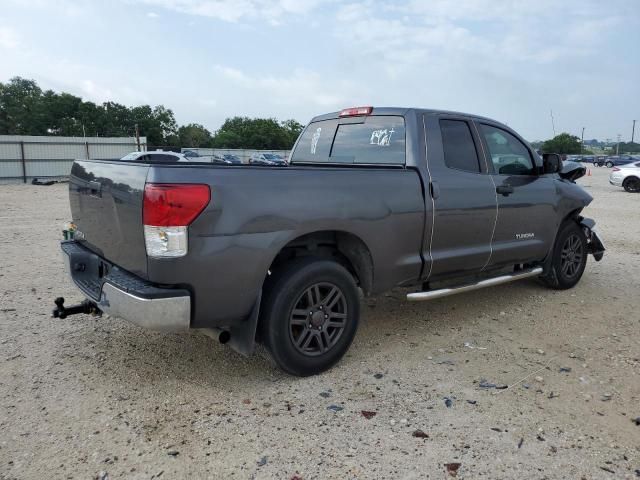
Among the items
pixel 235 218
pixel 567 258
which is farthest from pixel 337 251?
pixel 567 258

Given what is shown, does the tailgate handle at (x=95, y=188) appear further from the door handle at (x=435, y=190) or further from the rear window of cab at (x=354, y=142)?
the door handle at (x=435, y=190)

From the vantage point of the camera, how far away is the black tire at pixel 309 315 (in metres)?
3.33

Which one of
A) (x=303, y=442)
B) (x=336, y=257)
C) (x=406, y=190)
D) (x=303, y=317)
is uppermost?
(x=406, y=190)

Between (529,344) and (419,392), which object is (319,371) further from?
(529,344)

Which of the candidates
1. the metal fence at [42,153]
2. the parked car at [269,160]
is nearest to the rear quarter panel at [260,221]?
the parked car at [269,160]

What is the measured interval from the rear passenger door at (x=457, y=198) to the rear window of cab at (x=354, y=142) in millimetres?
277

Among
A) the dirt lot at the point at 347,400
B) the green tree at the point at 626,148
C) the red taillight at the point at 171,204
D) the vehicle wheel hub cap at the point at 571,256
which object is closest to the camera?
the dirt lot at the point at 347,400

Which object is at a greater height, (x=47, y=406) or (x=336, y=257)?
(x=336, y=257)

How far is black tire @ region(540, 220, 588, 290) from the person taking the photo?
5.63 meters

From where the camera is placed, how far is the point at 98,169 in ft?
11.2

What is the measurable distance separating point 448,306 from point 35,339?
3.85 meters

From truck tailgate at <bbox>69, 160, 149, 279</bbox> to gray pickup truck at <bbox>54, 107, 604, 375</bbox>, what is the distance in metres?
0.01

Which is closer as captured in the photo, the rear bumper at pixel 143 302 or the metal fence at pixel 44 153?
the rear bumper at pixel 143 302

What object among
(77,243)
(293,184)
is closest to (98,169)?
(77,243)
